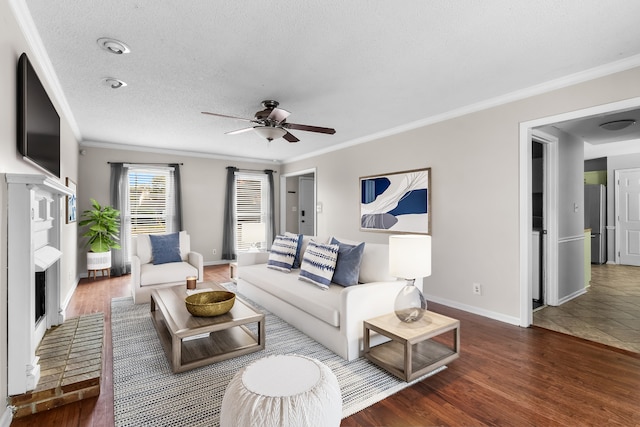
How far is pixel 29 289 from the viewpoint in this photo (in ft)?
5.98

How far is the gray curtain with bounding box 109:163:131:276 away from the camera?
5673 millimetres

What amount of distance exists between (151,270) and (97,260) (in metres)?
1.86

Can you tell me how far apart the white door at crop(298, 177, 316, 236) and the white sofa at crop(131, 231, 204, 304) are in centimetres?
383

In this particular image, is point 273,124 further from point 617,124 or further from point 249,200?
point 249,200

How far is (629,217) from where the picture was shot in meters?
6.85

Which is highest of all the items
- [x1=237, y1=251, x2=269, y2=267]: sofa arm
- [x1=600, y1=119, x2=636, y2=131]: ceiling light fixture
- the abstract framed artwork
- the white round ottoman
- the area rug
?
[x1=600, y1=119, x2=636, y2=131]: ceiling light fixture

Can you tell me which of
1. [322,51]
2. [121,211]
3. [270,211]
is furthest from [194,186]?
Answer: [322,51]

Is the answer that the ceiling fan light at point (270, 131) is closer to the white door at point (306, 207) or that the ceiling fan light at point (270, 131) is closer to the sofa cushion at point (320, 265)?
the sofa cushion at point (320, 265)

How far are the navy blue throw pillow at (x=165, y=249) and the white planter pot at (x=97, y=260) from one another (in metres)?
1.42

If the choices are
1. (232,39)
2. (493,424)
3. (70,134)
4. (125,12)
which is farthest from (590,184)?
(70,134)

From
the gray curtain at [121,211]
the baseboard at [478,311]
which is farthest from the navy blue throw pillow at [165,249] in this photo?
the baseboard at [478,311]

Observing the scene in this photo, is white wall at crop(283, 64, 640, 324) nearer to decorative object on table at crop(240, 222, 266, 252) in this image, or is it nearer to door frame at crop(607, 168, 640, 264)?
decorative object on table at crop(240, 222, 266, 252)

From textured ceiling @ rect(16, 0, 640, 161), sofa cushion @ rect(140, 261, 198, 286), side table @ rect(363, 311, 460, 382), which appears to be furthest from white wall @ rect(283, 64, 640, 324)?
sofa cushion @ rect(140, 261, 198, 286)

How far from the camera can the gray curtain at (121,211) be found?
567 cm
